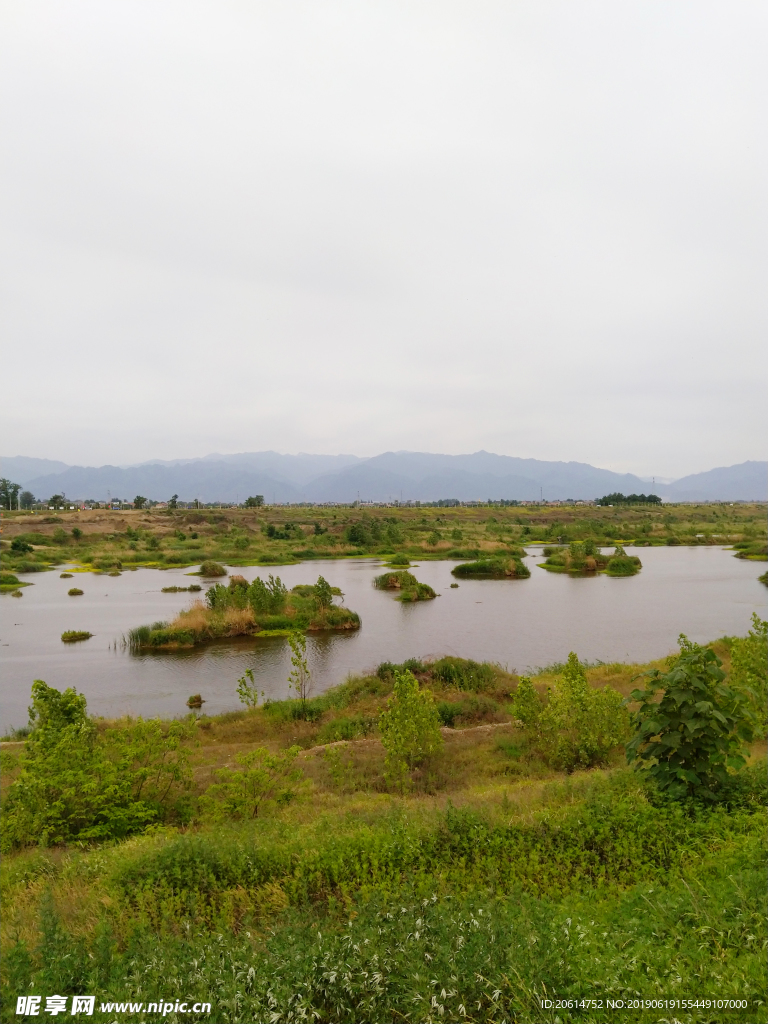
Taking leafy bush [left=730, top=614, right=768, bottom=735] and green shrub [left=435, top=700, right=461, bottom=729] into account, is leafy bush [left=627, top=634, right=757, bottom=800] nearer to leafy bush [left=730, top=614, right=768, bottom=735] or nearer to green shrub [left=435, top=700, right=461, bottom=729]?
leafy bush [left=730, top=614, right=768, bottom=735]

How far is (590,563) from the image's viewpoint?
48844 mm

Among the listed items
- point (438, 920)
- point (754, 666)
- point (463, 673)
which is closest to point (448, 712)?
point (463, 673)

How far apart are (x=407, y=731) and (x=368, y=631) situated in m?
17.1

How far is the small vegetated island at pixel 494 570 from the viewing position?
4584 cm

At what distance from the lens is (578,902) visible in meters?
4.79

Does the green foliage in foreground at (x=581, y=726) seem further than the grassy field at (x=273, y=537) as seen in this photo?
No

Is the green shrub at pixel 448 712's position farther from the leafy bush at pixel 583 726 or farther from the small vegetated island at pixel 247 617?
the small vegetated island at pixel 247 617

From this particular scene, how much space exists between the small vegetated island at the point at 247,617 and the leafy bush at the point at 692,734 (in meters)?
21.2

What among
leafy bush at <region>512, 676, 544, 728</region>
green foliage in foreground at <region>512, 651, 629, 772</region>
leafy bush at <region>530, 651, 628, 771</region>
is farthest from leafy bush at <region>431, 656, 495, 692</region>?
leafy bush at <region>530, 651, 628, 771</region>

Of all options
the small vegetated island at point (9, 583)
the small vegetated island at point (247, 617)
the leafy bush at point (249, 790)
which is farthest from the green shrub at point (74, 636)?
the leafy bush at point (249, 790)

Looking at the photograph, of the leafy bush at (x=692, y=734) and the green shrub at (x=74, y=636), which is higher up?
the leafy bush at (x=692, y=734)

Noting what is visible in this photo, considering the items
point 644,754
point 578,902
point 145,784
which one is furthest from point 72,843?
point 644,754

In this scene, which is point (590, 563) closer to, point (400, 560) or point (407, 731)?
point (400, 560)

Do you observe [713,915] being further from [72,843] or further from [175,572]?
[175,572]
